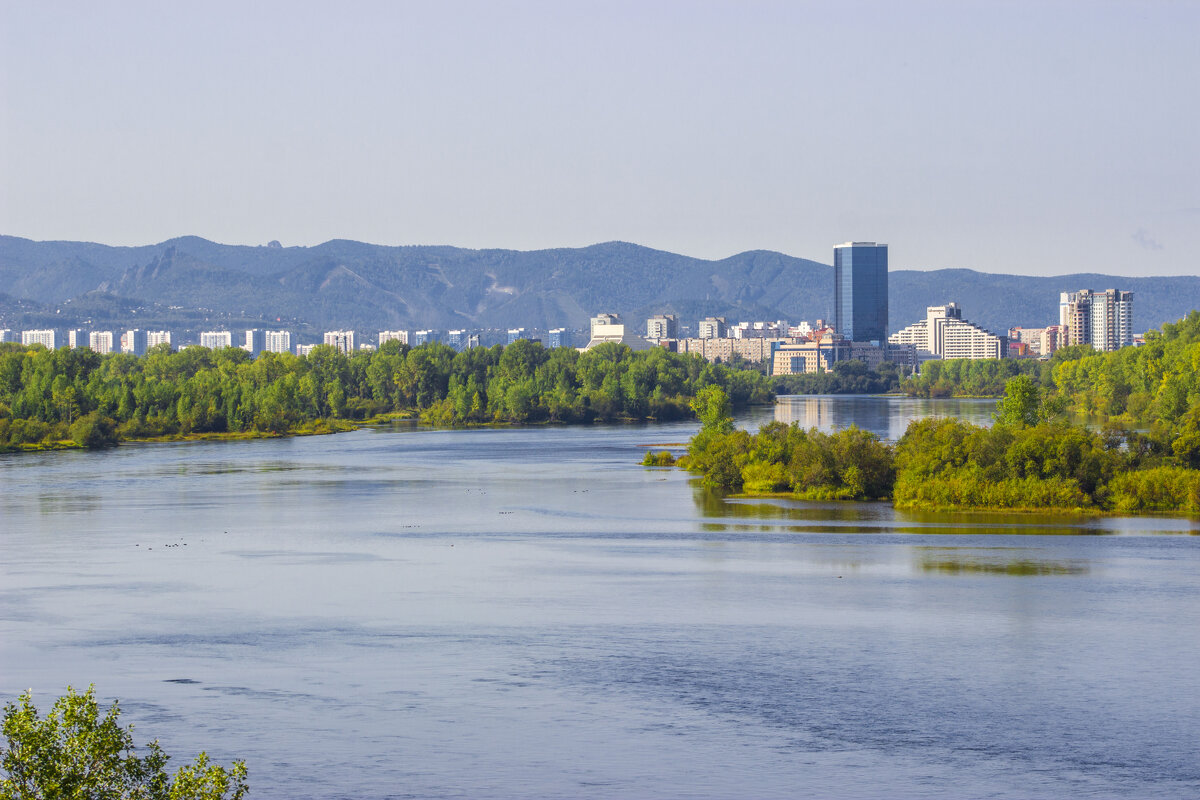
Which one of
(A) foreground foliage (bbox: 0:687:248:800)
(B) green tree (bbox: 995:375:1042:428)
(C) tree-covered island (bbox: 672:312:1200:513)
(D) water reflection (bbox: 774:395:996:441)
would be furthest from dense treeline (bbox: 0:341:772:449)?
(A) foreground foliage (bbox: 0:687:248:800)

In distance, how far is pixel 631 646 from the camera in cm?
1683

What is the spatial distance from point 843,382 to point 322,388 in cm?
7042

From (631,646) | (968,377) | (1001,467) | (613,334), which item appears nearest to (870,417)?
(1001,467)

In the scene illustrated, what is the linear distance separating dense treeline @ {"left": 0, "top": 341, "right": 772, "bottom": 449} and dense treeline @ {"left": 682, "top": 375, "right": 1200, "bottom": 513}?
123 ft

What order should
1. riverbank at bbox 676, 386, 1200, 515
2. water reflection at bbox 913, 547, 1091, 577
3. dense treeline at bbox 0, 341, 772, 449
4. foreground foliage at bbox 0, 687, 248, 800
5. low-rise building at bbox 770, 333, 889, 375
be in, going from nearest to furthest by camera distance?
foreground foliage at bbox 0, 687, 248, 800 < water reflection at bbox 913, 547, 1091, 577 < riverbank at bbox 676, 386, 1200, 515 < dense treeline at bbox 0, 341, 772, 449 < low-rise building at bbox 770, 333, 889, 375

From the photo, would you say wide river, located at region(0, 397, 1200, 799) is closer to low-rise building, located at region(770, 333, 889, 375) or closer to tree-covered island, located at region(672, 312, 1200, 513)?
tree-covered island, located at region(672, 312, 1200, 513)

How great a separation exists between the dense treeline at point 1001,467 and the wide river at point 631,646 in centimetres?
146

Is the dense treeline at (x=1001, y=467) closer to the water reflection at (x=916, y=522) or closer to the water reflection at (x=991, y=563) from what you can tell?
the water reflection at (x=916, y=522)

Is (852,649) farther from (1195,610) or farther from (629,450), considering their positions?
(629,450)

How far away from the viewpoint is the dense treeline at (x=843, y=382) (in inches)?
5487

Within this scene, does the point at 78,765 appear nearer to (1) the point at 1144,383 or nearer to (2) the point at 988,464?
(2) the point at 988,464

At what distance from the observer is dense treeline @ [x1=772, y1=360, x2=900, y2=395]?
5487 inches

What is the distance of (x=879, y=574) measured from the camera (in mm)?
22094

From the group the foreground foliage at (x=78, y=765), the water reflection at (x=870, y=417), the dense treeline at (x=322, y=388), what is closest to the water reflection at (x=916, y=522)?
the foreground foliage at (x=78, y=765)
